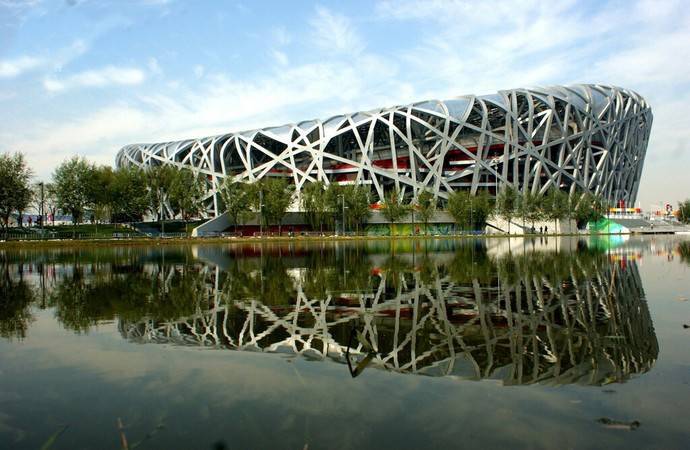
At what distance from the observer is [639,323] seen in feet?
34.3

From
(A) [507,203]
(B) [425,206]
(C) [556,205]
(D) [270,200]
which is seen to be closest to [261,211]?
(D) [270,200]

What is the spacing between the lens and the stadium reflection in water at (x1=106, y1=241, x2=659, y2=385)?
303 inches

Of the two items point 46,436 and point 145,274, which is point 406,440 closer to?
point 46,436

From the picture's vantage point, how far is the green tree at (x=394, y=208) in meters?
79.3

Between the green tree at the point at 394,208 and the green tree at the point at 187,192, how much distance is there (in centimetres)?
2644

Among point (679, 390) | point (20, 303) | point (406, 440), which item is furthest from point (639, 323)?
point (20, 303)

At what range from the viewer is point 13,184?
6244 centimetres

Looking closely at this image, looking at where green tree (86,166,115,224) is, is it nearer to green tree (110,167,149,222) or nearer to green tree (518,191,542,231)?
green tree (110,167,149,222)

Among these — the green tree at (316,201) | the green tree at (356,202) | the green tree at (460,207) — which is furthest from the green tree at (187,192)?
the green tree at (460,207)

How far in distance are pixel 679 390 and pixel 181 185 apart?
7652cm

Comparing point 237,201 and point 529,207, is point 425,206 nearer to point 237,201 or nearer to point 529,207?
point 529,207

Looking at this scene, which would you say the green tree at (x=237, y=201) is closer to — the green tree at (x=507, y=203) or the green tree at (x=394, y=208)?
the green tree at (x=394, y=208)

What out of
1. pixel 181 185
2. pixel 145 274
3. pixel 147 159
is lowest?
pixel 145 274

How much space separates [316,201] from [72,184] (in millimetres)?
31397
